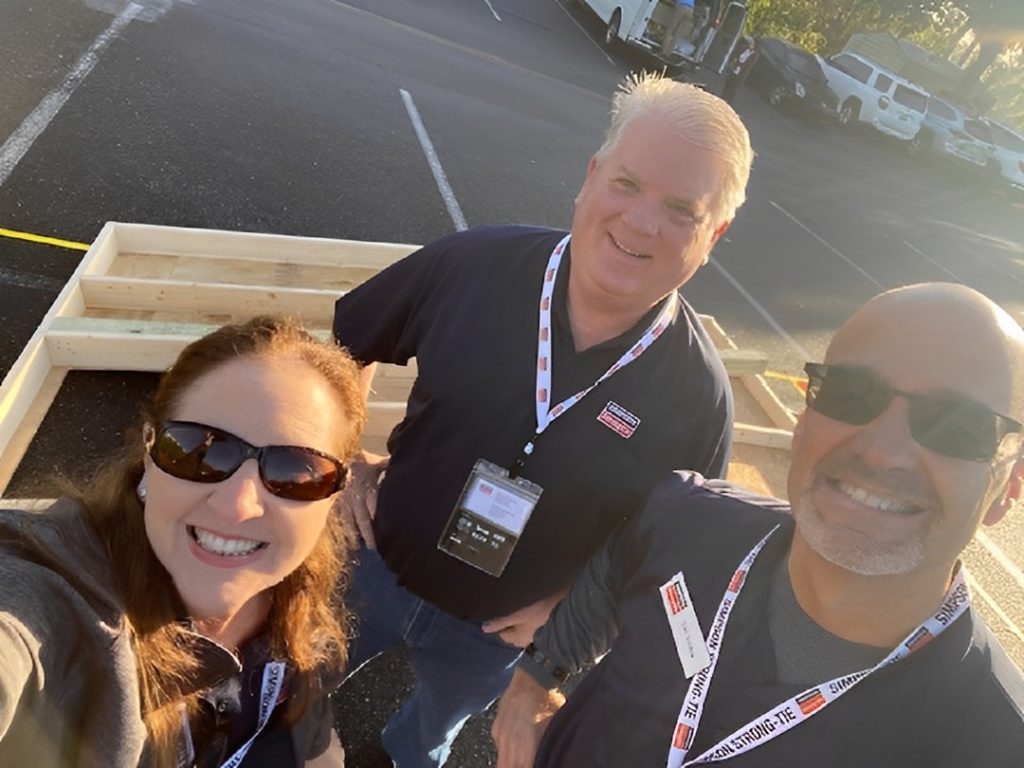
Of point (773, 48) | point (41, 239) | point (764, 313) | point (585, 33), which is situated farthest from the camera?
point (773, 48)

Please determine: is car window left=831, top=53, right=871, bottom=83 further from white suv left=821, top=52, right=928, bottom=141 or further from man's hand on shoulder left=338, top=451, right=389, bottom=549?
man's hand on shoulder left=338, top=451, right=389, bottom=549

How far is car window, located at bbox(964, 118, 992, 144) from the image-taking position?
20.3 meters

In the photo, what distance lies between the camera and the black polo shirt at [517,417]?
2092 mm

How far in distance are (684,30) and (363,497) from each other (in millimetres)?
17936

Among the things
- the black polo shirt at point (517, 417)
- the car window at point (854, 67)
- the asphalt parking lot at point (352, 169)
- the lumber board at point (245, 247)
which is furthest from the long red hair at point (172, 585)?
the car window at point (854, 67)

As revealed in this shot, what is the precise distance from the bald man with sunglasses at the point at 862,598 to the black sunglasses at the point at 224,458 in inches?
35.0

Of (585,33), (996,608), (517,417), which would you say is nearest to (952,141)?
(585,33)

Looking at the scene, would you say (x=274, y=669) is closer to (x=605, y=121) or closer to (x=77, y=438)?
(x=77, y=438)

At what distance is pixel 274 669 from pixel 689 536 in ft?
3.69

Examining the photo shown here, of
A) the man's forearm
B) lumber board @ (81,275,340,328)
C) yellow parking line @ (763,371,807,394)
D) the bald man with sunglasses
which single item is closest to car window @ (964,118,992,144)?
yellow parking line @ (763,371,807,394)

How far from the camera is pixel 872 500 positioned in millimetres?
1492

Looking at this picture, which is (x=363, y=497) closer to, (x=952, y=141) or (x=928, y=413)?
(x=928, y=413)

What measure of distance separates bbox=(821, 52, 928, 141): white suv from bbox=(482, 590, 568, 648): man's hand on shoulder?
2149 cm

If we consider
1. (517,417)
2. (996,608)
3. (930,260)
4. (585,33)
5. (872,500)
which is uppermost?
(872,500)
